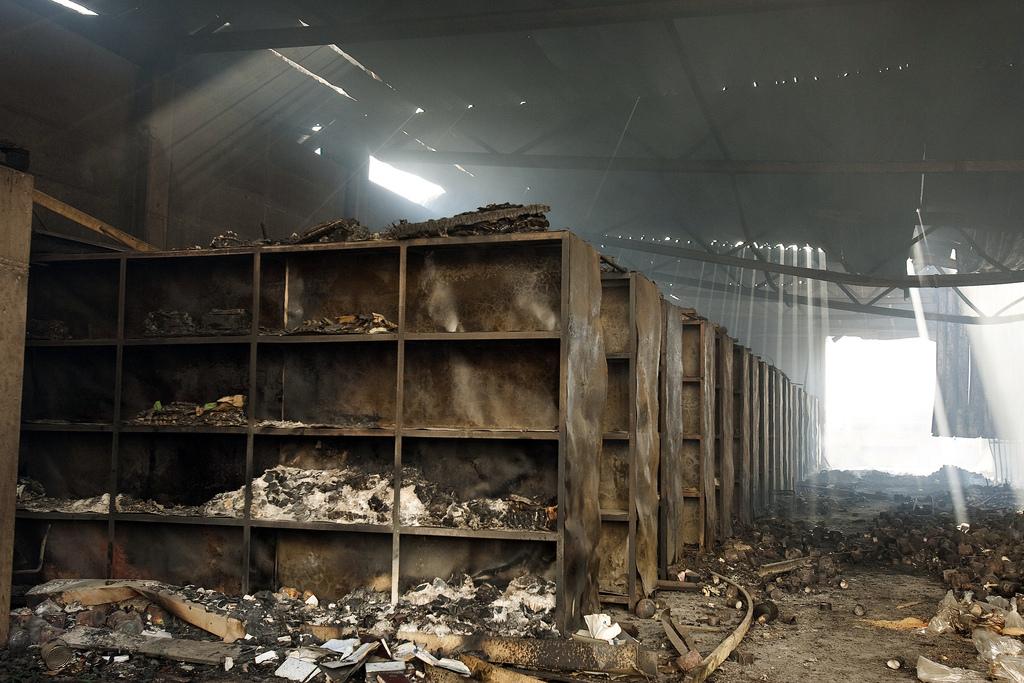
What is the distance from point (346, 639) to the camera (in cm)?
596

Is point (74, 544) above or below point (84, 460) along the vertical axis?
below

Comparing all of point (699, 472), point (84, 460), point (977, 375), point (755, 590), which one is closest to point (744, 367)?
point (699, 472)

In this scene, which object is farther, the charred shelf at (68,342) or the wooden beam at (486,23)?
the wooden beam at (486,23)

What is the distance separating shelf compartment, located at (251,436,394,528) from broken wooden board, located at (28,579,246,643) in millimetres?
852

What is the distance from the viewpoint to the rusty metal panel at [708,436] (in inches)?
402

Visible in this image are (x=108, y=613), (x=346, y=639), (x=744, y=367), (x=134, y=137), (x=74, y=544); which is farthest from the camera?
(x=744, y=367)

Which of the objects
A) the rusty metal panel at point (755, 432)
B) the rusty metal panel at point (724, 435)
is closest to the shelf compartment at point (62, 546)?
the rusty metal panel at point (724, 435)

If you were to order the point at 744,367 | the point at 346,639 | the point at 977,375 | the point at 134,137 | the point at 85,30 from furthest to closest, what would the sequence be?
the point at 977,375, the point at 744,367, the point at 134,137, the point at 85,30, the point at 346,639

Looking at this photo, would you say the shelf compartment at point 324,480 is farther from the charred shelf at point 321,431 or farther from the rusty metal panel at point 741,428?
the rusty metal panel at point 741,428

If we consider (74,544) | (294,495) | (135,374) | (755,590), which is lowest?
(755,590)

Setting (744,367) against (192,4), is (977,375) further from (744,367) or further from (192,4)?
(192,4)

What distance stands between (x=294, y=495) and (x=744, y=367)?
8291mm

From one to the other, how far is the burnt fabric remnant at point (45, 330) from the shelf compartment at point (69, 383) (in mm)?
192

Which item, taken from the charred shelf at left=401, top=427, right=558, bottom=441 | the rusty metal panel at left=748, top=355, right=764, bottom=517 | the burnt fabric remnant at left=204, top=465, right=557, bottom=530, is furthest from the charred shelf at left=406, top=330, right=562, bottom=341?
the rusty metal panel at left=748, top=355, right=764, bottom=517
